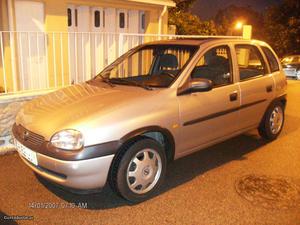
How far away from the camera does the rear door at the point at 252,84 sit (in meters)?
5.07

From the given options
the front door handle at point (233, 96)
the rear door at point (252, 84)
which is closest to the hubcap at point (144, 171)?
the front door handle at point (233, 96)

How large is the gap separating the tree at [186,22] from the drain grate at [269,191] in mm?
11193

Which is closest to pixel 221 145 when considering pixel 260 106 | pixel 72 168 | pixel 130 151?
pixel 260 106

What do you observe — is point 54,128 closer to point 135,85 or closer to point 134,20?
point 135,85

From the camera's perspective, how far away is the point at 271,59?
5832mm

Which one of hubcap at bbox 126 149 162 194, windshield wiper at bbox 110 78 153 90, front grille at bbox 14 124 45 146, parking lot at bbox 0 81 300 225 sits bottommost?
parking lot at bbox 0 81 300 225

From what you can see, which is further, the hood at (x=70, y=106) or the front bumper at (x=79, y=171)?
the hood at (x=70, y=106)

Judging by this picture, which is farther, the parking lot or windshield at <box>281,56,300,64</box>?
windshield at <box>281,56,300,64</box>

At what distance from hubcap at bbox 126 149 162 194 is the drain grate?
1.01m

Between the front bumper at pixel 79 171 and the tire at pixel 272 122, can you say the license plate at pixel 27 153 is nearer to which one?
the front bumper at pixel 79 171

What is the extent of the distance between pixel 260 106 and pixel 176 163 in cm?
159

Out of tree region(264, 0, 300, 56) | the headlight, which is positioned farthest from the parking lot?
tree region(264, 0, 300, 56)

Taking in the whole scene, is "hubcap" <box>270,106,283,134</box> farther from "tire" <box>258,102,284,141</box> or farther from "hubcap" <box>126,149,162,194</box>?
"hubcap" <box>126,149,162,194</box>

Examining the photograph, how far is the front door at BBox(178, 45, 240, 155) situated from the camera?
4.27 metres
